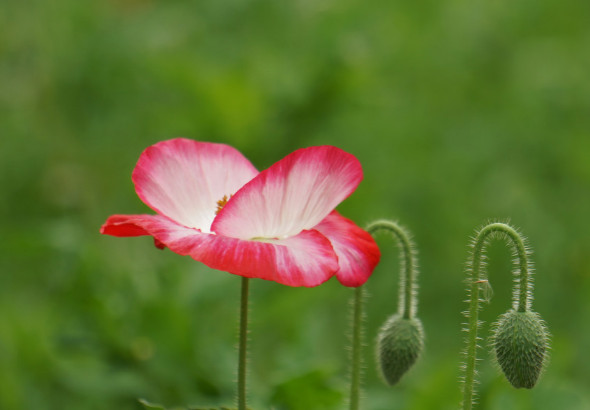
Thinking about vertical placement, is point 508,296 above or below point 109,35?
below

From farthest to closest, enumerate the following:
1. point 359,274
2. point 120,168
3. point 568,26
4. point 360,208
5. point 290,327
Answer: point 568,26
point 120,168
point 360,208
point 290,327
point 359,274

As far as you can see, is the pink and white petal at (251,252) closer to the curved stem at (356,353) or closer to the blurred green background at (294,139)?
the curved stem at (356,353)

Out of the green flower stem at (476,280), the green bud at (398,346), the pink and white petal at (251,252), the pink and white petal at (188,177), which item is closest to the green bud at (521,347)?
the green flower stem at (476,280)

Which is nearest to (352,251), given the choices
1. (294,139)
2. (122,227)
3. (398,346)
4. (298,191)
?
(298,191)

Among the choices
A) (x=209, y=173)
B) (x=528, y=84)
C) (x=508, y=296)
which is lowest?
(x=508, y=296)

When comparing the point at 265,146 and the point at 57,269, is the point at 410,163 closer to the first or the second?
the point at 265,146

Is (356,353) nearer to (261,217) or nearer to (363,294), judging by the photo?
(363,294)

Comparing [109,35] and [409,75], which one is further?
[409,75]

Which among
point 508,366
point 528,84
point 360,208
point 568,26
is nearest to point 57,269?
point 360,208
